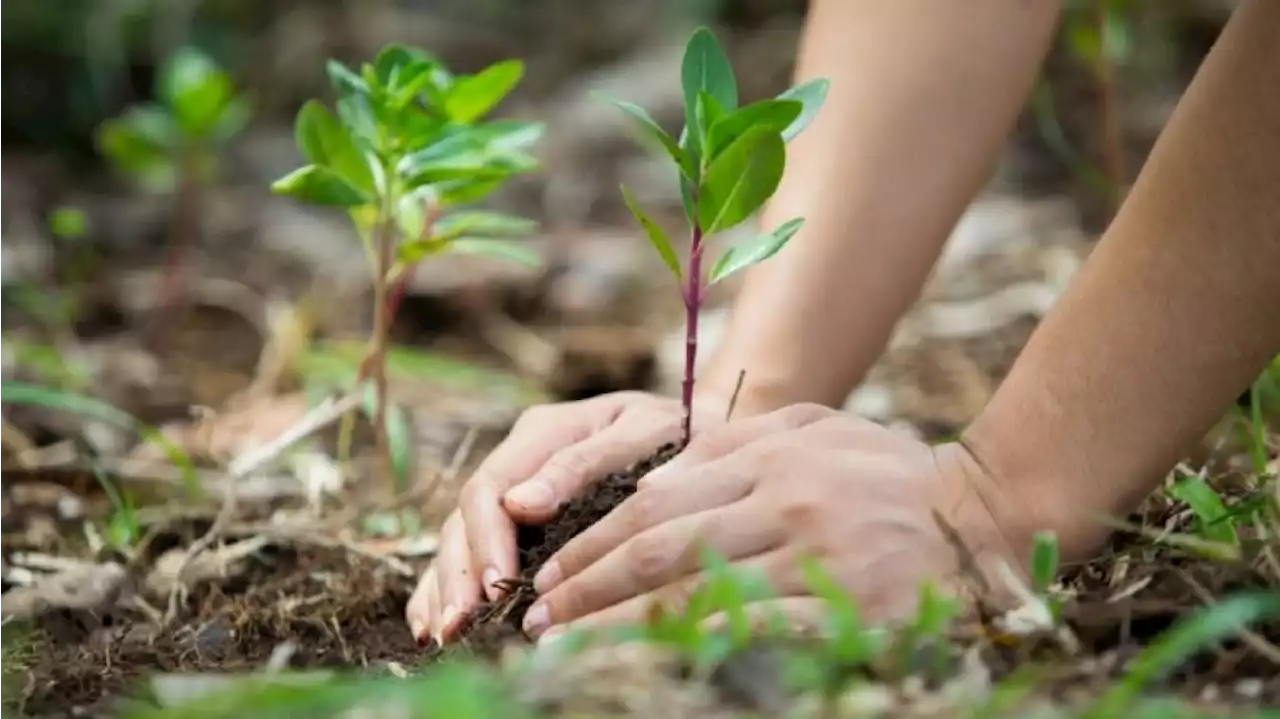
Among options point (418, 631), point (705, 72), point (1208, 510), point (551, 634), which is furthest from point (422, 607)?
point (1208, 510)

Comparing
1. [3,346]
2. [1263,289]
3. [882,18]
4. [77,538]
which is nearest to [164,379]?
[3,346]

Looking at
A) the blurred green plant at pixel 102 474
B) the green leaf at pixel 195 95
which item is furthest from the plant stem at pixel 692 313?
the green leaf at pixel 195 95

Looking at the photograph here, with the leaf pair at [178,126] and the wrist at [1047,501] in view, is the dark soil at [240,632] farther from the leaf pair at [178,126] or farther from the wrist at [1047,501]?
the leaf pair at [178,126]

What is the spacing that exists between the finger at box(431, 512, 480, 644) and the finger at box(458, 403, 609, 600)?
1cm

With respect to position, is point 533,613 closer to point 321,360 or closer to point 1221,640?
point 1221,640

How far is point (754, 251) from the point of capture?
111 cm

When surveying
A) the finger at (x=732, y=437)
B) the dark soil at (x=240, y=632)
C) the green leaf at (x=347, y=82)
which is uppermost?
the green leaf at (x=347, y=82)

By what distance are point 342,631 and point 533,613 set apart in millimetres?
277

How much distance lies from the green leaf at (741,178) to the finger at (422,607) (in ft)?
1.26

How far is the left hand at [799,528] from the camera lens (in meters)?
1.02

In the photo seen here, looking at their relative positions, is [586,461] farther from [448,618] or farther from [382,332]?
[382,332]

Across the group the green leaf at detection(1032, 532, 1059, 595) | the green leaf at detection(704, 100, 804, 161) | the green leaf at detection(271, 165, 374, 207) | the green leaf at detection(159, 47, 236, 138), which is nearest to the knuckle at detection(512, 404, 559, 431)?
the green leaf at detection(271, 165, 374, 207)

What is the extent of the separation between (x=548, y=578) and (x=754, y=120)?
34 cm

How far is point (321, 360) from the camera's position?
2.10 meters
